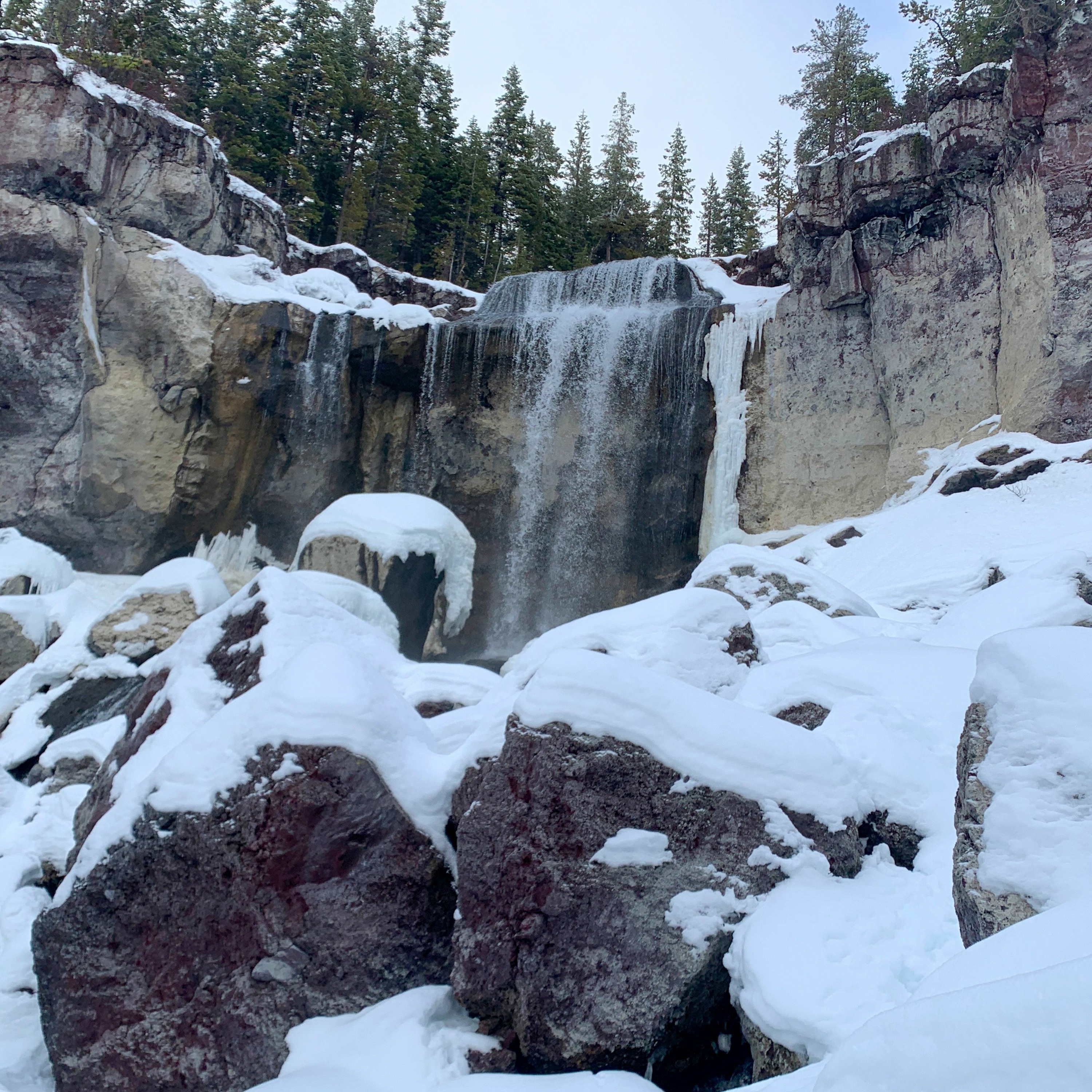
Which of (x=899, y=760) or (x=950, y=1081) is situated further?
(x=899, y=760)

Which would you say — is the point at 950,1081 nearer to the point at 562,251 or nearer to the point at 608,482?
the point at 608,482

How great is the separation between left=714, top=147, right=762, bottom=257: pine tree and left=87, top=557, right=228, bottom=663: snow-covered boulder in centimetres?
2579

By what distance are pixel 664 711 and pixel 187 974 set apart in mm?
2641

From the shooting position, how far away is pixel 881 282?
1586 cm

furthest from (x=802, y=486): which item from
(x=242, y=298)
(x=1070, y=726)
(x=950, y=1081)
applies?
(x=950, y=1081)

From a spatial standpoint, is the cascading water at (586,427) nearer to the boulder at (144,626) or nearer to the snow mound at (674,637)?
the boulder at (144,626)

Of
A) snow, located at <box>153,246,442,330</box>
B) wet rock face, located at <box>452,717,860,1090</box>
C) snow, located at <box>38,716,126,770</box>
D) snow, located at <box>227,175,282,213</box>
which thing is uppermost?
snow, located at <box>227,175,282,213</box>

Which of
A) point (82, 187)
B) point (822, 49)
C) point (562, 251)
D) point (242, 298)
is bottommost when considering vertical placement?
point (242, 298)

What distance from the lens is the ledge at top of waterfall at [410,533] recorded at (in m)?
12.1

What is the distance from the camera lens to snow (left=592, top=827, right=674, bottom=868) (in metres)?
3.65

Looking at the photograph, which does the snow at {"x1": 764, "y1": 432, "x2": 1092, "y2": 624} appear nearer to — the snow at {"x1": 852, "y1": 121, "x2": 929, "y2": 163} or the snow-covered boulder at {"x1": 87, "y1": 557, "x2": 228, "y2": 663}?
the snow at {"x1": 852, "y1": 121, "x2": 929, "y2": 163}

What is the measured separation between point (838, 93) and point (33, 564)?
28.2m

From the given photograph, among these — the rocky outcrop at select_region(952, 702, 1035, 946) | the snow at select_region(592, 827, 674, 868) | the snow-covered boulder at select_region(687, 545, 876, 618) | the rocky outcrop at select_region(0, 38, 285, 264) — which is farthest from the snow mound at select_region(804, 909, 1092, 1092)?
the rocky outcrop at select_region(0, 38, 285, 264)

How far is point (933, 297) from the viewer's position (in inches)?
601
